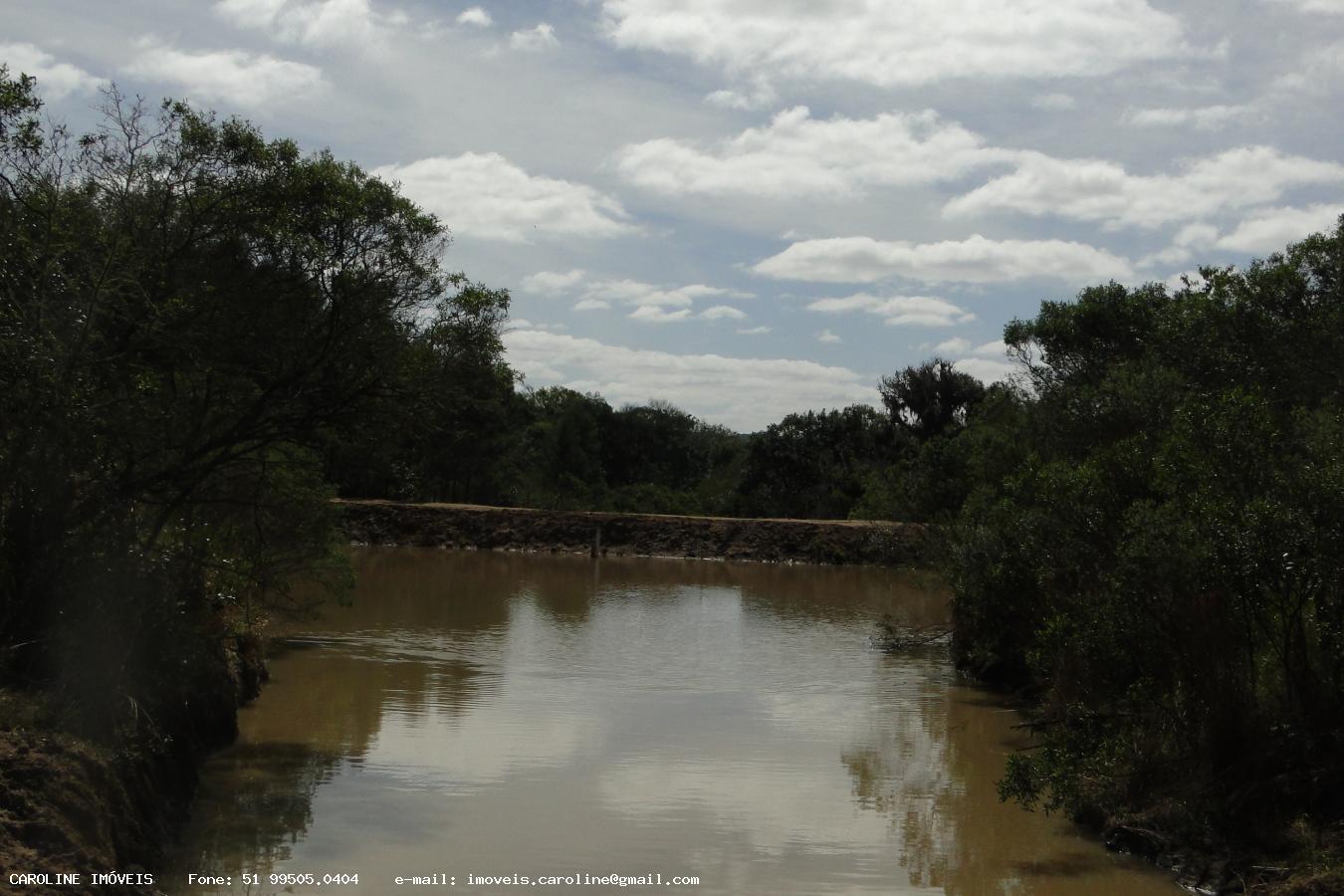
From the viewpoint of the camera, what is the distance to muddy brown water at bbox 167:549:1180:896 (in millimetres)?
9375

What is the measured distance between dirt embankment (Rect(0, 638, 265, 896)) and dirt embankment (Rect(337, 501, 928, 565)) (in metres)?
32.5

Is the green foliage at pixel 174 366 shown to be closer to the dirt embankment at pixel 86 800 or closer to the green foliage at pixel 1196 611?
the dirt embankment at pixel 86 800

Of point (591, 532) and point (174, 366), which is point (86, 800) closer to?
point (174, 366)

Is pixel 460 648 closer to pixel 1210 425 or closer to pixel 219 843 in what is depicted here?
pixel 219 843

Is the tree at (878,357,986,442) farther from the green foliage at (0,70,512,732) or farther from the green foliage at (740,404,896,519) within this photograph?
the green foliage at (0,70,512,732)

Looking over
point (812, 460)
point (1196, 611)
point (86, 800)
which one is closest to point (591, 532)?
point (812, 460)

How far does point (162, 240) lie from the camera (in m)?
11.0

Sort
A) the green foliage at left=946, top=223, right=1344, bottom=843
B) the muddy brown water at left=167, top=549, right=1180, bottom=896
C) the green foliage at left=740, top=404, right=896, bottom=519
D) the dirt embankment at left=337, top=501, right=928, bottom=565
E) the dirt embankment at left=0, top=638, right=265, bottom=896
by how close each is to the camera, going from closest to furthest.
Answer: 1. the dirt embankment at left=0, top=638, right=265, bottom=896
2. the green foliage at left=946, top=223, right=1344, bottom=843
3. the muddy brown water at left=167, top=549, right=1180, bottom=896
4. the dirt embankment at left=337, top=501, right=928, bottom=565
5. the green foliage at left=740, top=404, right=896, bottom=519

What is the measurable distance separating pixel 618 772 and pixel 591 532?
103 feet

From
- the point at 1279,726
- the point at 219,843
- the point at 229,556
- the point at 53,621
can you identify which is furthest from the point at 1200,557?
the point at 229,556

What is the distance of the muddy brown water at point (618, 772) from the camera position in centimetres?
938

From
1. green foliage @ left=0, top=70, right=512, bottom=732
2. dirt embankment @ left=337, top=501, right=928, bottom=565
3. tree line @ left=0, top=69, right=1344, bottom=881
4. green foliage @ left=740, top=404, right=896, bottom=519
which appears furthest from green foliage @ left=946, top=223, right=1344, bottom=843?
green foliage @ left=740, top=404, right=896, bottom=519

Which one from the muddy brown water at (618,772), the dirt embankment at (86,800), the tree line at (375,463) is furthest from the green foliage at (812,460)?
the dirt embankment at (86,800)

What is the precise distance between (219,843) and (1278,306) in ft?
46.8
